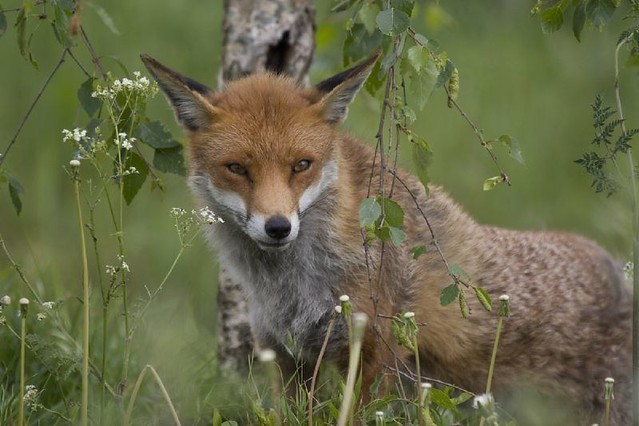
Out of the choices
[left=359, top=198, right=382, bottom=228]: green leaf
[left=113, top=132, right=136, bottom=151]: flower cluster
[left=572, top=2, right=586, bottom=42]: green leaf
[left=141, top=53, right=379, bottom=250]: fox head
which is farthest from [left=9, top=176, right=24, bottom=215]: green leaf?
[left=572, top=2, right=586, bottom=42]: green leaf

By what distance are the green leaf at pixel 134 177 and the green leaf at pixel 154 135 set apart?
12 centimetres

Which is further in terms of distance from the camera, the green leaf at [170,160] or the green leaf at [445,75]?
the green leaf at [170,160]

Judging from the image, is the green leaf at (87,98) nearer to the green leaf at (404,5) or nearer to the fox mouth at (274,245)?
the fox mouth at (274,245)

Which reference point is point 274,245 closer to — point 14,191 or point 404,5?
point 14,191

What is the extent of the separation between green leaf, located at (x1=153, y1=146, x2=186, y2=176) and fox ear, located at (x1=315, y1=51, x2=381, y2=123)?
93cm

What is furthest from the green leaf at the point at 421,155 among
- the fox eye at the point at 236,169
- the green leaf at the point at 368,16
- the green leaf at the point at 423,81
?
the fox eye at the point at 236,169

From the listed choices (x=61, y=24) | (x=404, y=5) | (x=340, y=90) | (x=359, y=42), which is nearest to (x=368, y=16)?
(x=359, y=42)

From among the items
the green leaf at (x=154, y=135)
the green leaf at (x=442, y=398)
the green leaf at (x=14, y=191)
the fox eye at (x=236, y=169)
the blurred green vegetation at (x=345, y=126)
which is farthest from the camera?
the blurred green vegetation at (x=345, y=126)

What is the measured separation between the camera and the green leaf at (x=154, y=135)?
5.28 meters

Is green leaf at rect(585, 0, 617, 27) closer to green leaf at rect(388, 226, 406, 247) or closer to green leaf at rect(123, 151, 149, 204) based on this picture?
green leaf at rect(388, 226, 406, 247)

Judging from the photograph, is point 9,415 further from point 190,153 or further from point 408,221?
point 408,221

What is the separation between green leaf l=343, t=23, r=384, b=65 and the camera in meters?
5.50

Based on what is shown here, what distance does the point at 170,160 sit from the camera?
5.47 meters

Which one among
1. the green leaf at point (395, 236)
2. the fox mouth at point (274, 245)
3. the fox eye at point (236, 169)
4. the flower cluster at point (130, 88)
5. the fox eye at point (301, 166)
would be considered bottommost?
the green leaf at point (395, 236)
